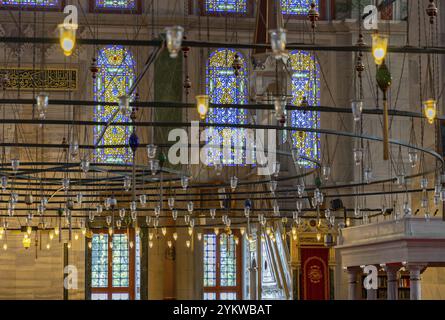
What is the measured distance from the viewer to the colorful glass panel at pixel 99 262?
2467 centimetres

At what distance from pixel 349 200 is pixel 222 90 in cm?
401

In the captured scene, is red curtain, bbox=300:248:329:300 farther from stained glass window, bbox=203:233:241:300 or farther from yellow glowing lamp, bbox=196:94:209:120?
yellow glowing lamp, bbox=196:94:209:120

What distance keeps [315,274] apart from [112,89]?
6432mm

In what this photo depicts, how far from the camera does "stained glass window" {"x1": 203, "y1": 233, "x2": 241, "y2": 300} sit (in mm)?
24953

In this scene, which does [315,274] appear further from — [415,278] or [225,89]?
[415,278]

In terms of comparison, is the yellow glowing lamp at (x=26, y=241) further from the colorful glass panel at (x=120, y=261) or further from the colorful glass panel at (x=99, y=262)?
the colorful glass panel at (x=120, y=261)

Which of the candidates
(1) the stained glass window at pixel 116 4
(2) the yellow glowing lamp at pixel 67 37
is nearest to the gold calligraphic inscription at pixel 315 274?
(1) the stained glass window at pixel 116 4

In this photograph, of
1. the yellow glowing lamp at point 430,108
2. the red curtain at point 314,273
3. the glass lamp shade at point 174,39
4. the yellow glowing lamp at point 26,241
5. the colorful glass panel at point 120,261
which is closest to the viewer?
the glass lamp shade at point 174,39

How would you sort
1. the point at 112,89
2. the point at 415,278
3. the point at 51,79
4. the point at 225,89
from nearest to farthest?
the point at 415,278 → the point at 51,79 → the point at 112,89 → the point at 225,89

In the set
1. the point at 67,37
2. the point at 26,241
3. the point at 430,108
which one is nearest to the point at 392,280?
the point at 430,108

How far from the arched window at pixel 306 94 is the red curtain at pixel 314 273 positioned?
101 inches

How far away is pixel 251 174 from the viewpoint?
920 inches

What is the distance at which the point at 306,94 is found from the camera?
24.9 meters
